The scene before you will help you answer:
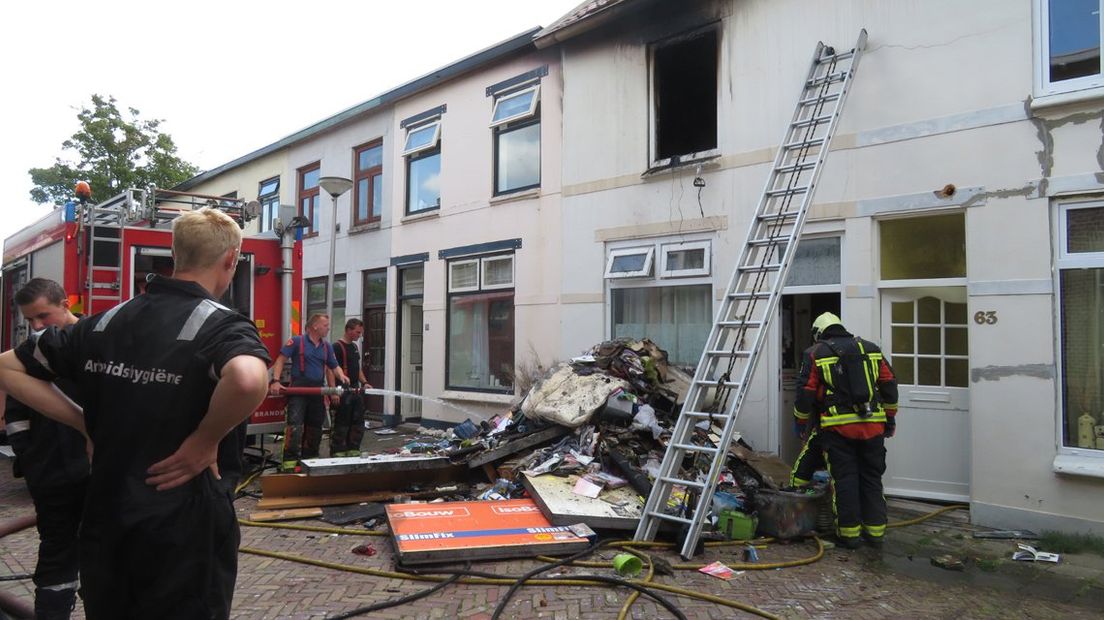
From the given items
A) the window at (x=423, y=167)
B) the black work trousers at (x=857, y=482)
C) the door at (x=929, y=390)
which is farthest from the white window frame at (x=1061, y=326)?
the window at (x=423, y=167)

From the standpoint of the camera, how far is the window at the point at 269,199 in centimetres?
1608

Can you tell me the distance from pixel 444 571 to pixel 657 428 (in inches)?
108

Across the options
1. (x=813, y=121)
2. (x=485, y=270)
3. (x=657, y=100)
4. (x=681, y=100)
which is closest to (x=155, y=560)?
(x=813, y=121)

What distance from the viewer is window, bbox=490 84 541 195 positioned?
10344 millimetres

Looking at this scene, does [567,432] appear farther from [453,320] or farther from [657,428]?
[453,320]

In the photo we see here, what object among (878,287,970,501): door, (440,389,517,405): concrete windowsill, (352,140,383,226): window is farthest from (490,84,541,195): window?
(878,287,970,501): door

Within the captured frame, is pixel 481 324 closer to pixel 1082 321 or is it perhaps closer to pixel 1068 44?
pixel 1082 321

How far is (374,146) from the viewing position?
13516 mm

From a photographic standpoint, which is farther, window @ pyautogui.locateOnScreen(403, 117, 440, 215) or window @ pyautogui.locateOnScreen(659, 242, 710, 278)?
window @ pyautogui.locateOnScreen(403, 117, 440, 215)

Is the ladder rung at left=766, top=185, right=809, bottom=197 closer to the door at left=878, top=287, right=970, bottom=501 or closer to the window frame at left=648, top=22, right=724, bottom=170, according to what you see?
the door at left=878, top=287, right=970, bottom=501

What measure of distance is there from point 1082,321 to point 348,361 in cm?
756

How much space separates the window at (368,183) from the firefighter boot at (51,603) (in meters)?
10.4

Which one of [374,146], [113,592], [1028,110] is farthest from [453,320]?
[113,592]

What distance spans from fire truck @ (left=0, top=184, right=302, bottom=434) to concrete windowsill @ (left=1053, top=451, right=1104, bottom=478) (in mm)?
7254
